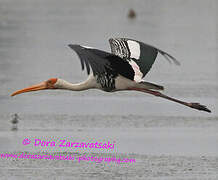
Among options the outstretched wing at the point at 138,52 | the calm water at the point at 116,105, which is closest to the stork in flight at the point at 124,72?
the outstretched wing at the point at 138,52

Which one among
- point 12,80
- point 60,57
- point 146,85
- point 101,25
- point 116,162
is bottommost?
point 116,162

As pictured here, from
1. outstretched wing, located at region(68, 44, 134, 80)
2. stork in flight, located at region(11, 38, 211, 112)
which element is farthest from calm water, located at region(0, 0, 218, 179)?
outstretched wing, located at region(68, 44, 134, 80)

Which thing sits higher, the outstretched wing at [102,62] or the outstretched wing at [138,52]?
the outstretched wing at [138,52]

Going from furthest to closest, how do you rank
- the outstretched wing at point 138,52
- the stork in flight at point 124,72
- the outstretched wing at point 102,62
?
the outstretched wing at point 138,52 → the stork in flight at point 124,72 → the outstretched wing at point 102,62

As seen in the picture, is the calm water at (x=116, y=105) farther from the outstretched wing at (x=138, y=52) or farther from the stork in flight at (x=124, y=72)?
the outstretched wing at (x=138, y=52)

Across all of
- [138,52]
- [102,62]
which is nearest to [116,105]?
[138,52]

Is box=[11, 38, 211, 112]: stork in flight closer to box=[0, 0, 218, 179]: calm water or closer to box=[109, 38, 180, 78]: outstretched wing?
box=[109, 38, 180, 78]: outstretched wing

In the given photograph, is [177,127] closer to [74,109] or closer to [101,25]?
[74,109]

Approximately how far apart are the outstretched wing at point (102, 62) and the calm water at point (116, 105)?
1.29m

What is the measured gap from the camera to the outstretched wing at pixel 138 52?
13148mm

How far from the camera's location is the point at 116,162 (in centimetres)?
1307

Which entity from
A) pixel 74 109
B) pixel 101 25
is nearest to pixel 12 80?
pixel 74 109

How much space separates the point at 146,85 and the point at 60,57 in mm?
12433

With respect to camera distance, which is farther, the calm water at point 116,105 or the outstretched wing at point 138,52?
the outstretched wing at point 138,52
